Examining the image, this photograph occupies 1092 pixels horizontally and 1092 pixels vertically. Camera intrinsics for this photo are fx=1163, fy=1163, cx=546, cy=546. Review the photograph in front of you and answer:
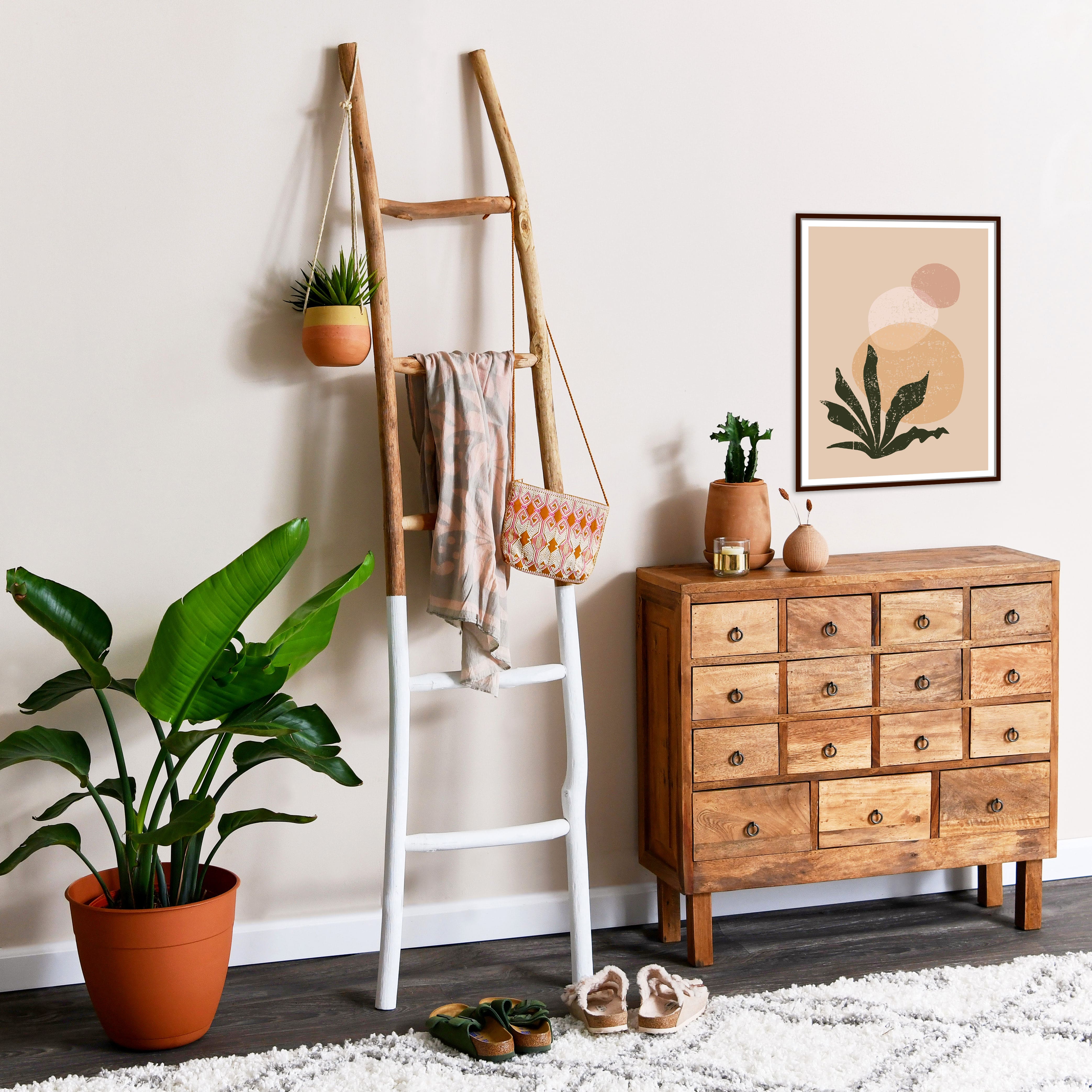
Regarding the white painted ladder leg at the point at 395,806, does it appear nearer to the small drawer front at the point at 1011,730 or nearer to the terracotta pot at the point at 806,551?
the terracotta pot at the point at 806,551

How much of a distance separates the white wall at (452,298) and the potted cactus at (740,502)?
0.12 meters

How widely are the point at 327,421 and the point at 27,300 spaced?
2.18ft

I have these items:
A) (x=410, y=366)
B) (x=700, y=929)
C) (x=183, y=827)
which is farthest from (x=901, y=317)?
(x=183, y=827)

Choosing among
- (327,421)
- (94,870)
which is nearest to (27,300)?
(327,421)

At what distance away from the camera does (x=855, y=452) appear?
2.91 meters

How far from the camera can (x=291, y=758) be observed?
2.33m

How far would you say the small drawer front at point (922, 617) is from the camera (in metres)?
2.64

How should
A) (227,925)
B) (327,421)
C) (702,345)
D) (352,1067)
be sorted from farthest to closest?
(702,345), (327,421), (227,925), (352,1067)

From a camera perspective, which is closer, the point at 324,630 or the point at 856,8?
the point at 324,630

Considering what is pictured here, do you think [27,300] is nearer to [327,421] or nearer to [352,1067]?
[327,421]

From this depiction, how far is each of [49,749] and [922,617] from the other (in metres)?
1.87

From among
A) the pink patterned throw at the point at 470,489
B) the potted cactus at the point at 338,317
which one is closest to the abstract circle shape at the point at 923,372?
the pink patterned throw at the point at 470,489

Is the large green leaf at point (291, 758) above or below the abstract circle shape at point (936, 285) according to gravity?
below

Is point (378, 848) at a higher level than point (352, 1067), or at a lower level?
higher
